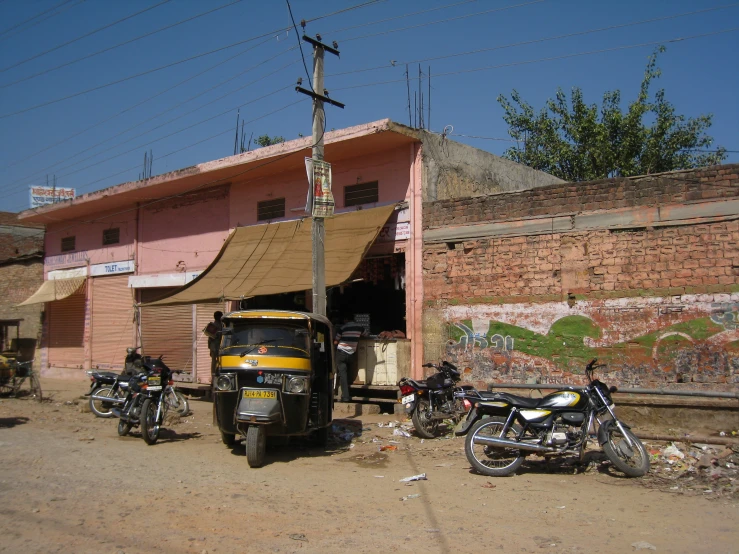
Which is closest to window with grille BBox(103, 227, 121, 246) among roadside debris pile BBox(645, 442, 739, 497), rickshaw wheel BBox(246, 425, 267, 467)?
rickshaw wheel BBox(246, 425, 267, 467)

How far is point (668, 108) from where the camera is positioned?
25.1m

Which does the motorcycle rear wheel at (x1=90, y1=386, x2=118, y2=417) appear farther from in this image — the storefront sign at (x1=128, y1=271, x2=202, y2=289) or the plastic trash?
the plastic trash

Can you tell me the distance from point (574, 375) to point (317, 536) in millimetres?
6943

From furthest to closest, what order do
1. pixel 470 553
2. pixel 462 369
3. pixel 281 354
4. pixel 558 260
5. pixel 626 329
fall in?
pixel 462 369 → pixel 558 260 → pixel 626 329 → pixel 281 354 → pixel 470 553

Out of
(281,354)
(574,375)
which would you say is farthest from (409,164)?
(281,354)

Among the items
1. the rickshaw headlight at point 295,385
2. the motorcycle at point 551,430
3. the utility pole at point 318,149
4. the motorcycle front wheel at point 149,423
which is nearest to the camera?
the motorcycle at point 551,430

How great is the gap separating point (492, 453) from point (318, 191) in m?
5.86

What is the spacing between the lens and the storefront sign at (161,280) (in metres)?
18.5

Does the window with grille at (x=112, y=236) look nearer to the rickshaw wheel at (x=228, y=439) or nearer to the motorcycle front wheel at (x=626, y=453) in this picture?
the rickshaw wheel at (x=228, y=439)

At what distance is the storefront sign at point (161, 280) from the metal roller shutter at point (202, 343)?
96cm

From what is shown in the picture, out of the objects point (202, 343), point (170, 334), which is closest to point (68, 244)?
point (170, 334)

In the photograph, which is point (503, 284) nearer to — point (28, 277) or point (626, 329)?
point (626, 329)

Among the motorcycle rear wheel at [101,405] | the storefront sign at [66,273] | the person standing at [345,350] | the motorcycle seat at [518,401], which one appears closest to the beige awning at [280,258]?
the person standing at [345,350]

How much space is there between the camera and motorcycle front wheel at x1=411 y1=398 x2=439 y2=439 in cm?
1020
